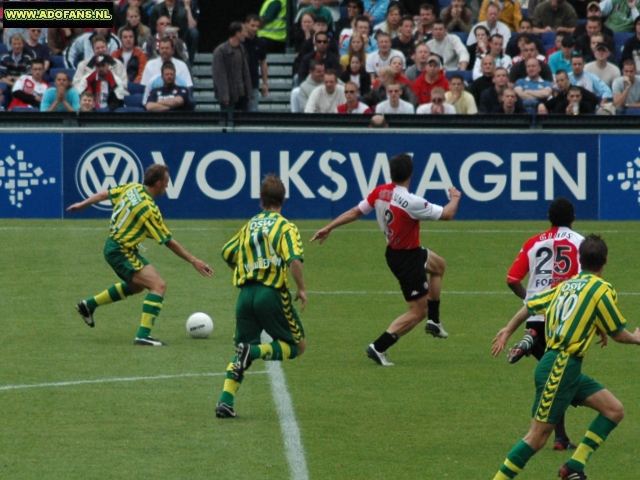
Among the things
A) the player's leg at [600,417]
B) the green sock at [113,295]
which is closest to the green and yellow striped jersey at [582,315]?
the player's leg at [600,417]

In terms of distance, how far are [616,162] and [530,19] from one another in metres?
5.42

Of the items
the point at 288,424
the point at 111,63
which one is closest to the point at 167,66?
the point at 111,63

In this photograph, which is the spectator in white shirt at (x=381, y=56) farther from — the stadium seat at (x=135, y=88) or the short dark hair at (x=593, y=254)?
the short dark hair at (x=593, y=254)

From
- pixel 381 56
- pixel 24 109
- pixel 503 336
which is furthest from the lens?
pixel 381 56

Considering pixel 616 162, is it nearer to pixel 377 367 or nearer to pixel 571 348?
pixel 377 367

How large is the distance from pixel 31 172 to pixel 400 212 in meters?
10.5

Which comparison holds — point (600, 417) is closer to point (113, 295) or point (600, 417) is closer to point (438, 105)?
point (113, 295)

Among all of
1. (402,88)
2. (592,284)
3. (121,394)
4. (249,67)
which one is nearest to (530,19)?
(402,88)

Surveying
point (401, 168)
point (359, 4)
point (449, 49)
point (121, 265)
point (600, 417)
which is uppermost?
point (359, 4)

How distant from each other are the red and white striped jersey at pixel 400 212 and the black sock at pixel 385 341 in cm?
80

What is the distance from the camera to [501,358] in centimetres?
1205

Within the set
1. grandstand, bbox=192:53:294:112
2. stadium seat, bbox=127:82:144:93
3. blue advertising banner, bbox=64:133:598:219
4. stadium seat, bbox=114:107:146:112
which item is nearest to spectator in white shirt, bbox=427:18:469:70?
grandstand, bbox=192:53:294:112

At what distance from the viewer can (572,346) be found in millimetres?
7230

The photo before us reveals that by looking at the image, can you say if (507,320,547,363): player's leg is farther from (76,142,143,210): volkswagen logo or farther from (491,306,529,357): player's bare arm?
(76,142,143,210): volkswagen logo
